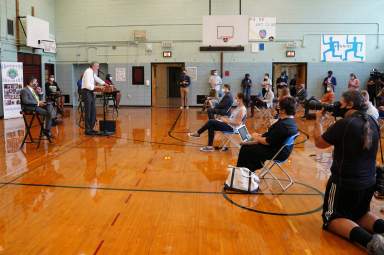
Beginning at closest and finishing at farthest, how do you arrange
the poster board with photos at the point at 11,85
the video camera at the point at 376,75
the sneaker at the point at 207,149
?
the sneaker at the point at 207,149 < the poster board with photos at the point at 11,85 < the video camera at the point at 376,75

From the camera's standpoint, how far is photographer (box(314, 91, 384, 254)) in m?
3.00

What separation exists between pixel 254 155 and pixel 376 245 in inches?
73.1

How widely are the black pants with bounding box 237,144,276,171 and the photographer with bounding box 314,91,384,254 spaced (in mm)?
1146

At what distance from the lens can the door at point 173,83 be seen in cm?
2242

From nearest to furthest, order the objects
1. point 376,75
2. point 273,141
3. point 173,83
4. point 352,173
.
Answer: point 352,173 → point 273,141 → point 376,75 → point 173,83

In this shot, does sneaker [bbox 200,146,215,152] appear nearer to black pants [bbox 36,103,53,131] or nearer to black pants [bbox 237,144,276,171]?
black pants [bbox 237,144,276,171]

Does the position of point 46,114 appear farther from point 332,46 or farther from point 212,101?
point 332,46

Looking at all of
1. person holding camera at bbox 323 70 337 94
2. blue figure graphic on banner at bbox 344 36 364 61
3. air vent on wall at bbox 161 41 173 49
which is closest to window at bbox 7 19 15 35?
air vent on wall at bbox 161 41 173 49

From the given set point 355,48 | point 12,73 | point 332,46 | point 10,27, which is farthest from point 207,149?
point 355,48

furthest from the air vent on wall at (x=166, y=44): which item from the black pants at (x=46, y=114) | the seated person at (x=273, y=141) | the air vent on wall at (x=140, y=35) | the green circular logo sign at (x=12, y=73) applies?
the seated person at (x=273, y=141)

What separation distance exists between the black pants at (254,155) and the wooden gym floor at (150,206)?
1.16 feet

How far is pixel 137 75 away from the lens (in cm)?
1675

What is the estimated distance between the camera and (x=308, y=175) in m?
5.20

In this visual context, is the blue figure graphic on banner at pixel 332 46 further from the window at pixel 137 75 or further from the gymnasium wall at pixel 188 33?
the window at pixel 137 75
